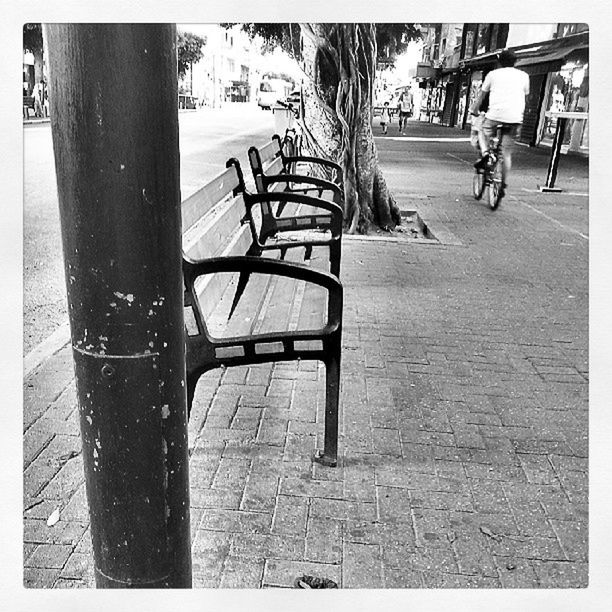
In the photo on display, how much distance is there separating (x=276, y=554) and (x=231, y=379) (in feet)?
3.69

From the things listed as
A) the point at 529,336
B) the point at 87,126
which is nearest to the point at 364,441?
the point at 529,336

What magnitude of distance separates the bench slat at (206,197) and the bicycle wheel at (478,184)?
3.54 m

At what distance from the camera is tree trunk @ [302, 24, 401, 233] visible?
15.8ft

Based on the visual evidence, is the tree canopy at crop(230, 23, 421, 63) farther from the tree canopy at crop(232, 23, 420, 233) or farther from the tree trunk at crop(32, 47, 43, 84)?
the tree canopy at crop(232, 23, 420, 233)

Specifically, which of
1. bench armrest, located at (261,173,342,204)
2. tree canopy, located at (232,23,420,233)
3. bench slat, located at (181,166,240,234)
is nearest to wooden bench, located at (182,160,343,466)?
bench slat, located at (181,166,240,234)

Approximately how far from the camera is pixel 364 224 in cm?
590

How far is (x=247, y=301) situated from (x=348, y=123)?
295 centimetres

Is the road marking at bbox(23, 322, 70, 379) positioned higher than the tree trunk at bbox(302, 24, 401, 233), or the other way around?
the tree trunk at bbox(302, 24, 401, 233)

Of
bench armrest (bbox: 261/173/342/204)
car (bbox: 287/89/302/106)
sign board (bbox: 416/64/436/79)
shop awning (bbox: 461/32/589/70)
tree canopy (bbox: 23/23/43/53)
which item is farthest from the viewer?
car (bbox: 287/89/302/106)

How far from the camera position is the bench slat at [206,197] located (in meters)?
2.61

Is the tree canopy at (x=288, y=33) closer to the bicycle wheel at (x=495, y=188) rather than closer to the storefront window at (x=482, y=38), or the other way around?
the storefront window at (x=482, y=38)

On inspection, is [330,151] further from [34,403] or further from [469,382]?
[34,403]

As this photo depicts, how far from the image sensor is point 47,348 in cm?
288

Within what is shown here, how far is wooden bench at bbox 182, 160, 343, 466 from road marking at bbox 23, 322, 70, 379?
2.23ft
